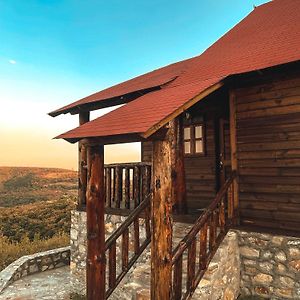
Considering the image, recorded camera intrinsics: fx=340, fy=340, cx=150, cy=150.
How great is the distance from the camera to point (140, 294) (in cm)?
525

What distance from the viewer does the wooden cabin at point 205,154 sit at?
15.1ft

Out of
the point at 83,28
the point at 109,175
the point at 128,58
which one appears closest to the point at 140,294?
the point at 109,175

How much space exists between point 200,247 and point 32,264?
7298mm

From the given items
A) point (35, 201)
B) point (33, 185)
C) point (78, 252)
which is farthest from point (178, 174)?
point (33, 185)

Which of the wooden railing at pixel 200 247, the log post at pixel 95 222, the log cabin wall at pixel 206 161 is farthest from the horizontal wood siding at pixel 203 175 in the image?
the log post at pixel 95 222

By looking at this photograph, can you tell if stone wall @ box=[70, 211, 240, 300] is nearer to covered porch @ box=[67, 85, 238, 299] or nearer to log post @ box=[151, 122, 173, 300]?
covered porch @ box=[67, 85, 238, 299]

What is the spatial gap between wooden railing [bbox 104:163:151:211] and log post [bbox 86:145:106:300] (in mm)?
2405

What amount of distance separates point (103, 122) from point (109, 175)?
134 inches

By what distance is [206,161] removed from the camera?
28.3 ft

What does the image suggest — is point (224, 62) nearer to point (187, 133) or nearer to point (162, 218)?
point (187, 133)

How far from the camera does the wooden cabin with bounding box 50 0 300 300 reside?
4.60m

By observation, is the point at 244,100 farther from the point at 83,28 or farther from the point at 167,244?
the point at 83,28

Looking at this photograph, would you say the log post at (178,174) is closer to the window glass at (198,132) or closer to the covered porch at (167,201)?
the covered porch at (167,201)

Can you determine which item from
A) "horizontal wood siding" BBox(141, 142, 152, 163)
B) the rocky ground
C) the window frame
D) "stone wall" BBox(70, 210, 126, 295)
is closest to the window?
the window frame
